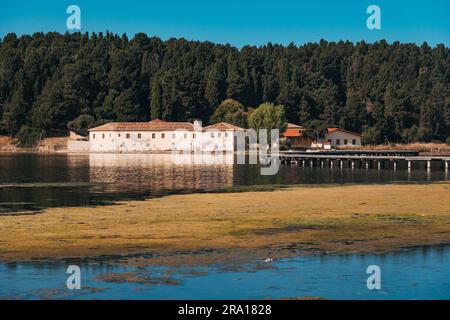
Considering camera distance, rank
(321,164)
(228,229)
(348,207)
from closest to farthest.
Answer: (228,229), (348,207), (321,164)

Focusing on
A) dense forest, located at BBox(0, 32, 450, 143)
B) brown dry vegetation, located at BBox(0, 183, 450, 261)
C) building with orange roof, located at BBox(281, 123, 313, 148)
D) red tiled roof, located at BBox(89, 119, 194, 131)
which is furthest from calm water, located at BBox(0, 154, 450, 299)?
dense forest, located at BBox(0, 32, 450, 143)

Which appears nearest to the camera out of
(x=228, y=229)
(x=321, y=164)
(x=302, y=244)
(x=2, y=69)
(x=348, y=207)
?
(x=302, y=244)

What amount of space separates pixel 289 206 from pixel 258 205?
173 cm

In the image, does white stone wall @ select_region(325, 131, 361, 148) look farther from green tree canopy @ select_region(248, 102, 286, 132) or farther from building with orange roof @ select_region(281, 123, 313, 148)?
green tree canopy @ select_region(248, 102, 286, 132)

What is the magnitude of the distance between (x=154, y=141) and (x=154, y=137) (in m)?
1.04

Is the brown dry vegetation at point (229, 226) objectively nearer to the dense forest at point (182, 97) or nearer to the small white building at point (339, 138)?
the small white building at point (339, 138)

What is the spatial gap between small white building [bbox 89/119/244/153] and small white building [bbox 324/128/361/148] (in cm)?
2426

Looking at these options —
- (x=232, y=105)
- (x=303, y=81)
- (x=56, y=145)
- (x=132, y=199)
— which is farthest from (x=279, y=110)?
(x=132, y=199)

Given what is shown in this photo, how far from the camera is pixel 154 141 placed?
6422 inches

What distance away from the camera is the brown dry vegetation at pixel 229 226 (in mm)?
26781

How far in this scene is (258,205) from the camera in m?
41.6

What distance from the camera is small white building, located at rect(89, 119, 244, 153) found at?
524ft

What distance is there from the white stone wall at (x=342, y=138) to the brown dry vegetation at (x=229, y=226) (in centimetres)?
12501
